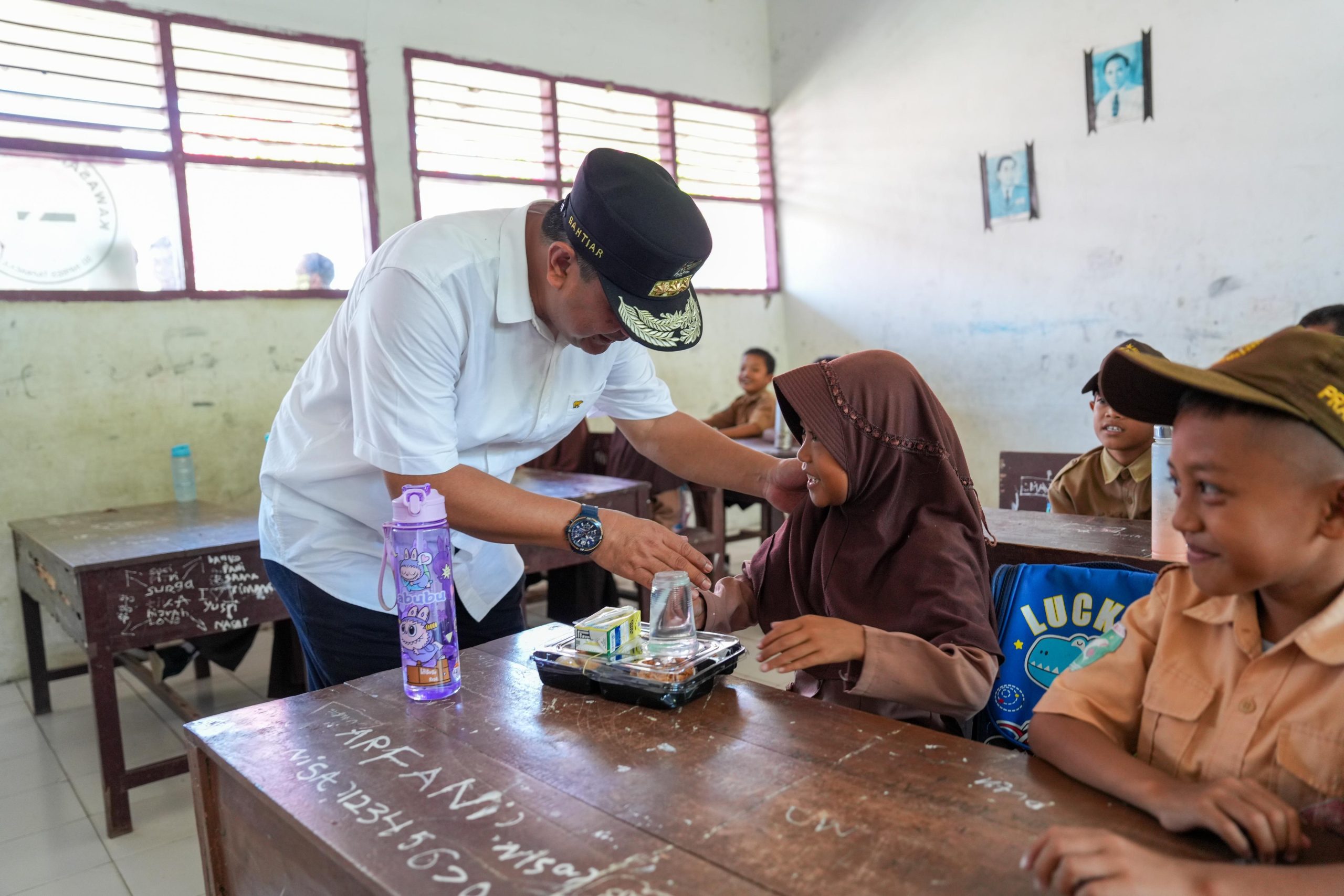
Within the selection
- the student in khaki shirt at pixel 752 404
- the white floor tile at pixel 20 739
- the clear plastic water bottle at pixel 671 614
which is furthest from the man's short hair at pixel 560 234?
the student in khaki shirt at pixel 752 404

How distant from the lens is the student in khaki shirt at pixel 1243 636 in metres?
0.87

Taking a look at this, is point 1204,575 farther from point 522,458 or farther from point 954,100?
point 954,100

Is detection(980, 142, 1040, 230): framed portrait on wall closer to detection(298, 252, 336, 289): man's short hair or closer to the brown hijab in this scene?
detection(298, 252, 336, 289): man's short hair

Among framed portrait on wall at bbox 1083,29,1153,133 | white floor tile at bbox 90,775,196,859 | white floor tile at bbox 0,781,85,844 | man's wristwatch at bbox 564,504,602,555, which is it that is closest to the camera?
man's wristwatch at bbox 564,504,602,555

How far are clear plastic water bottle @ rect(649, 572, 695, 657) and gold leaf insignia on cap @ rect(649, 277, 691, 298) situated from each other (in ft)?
1.48

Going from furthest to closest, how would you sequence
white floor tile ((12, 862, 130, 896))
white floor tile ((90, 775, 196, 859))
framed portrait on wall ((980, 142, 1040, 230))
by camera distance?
1. framed portrait on wall ((980, 142, 1040, 230))
2. white floor tile ((90, 775, 196, 859))
3. white floor tile ((12, 862, 130, 896))

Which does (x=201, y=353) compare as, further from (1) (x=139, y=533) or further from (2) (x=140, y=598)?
(2) (x=140, y=598)

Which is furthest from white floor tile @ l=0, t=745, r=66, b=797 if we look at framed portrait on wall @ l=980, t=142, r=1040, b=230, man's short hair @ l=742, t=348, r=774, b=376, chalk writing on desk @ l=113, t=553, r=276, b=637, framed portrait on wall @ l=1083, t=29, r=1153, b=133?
framed portrait on wall @ l=1083, t=29, r=1153, b=133

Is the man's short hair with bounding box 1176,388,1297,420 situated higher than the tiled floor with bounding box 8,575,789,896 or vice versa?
the man's short hair with bounding box 1176,388,1297,420

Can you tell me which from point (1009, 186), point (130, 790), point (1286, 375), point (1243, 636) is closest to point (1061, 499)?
point (1243, 636)

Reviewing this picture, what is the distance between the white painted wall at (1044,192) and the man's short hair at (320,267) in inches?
133

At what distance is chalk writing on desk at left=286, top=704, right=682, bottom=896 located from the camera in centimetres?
85

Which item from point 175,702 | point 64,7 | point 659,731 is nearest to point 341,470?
point 659,731

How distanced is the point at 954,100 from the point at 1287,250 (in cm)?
209
